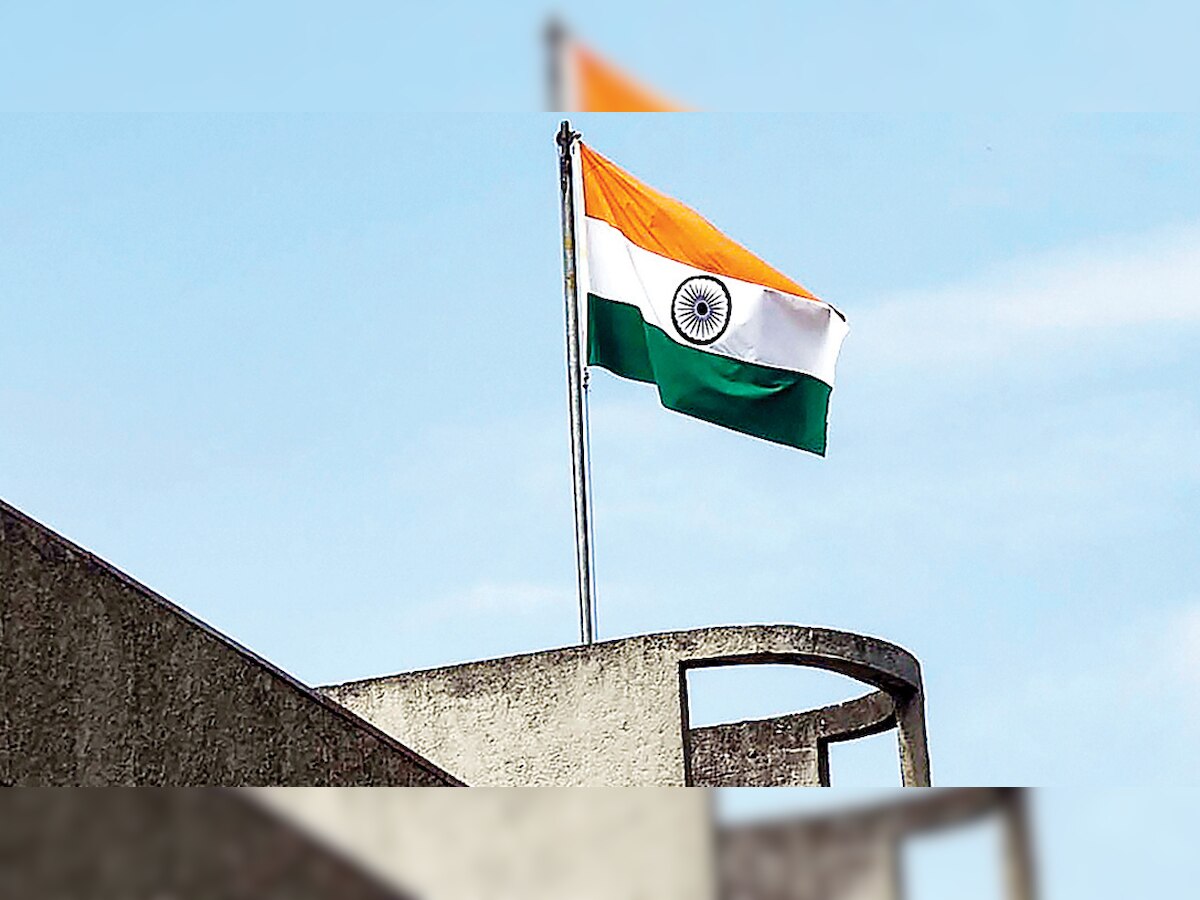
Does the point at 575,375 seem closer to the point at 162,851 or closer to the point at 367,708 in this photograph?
the point at 367,708

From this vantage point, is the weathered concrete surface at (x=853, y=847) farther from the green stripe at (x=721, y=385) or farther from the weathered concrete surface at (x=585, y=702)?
the green stripe at (x=721, y=385)

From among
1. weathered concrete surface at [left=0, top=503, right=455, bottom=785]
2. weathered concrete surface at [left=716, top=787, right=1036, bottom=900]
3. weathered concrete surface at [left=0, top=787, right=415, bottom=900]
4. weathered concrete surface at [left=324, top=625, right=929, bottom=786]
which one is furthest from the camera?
weathered concrete surface at [left=324, top=625, right=929, bottom=786]

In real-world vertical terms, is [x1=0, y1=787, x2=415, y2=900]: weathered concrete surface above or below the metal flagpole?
below

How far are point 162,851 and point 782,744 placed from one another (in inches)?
422

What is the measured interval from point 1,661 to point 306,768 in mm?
1796

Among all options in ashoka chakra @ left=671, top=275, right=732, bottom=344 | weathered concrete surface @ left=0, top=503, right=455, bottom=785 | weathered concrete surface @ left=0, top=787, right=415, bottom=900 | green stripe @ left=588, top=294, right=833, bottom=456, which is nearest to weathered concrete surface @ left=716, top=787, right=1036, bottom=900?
weathered concrete surface @ left=0, top=787, right=415, bottom=900

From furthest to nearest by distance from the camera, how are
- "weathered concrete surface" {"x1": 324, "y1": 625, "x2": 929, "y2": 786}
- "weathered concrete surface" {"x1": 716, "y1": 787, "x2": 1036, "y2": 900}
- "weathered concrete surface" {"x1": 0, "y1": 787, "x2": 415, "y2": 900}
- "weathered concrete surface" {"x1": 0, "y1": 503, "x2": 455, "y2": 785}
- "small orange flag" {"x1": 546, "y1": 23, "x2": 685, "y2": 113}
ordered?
"small orange flag" {"x1": 546, "y1": 23, "x2": 685, "y2": 113} → "weathered concrete surface" {"x1": 324, "y1": 625, "x2": 929, "y2": 786} → "weathered concrete surface" {"x1": 0, "y1": 503, "x2": 455, "y2": 785} → "weathered concrete surface" {"x1": 716, "y1": 787, "x2": 1036, "y2": 900} → "weathered concrete surface" {"x1": 0, "y1": 787, "x2": 415, "y2": 900}

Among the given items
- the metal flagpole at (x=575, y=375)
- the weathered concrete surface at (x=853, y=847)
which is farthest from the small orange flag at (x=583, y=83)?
the weathered concrete surface at (x=853, y=847)

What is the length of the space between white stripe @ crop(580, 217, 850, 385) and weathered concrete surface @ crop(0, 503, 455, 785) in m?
4.88

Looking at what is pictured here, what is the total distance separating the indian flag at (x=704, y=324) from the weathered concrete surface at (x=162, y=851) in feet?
33.4

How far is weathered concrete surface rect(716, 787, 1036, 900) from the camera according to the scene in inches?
Result: 74.9

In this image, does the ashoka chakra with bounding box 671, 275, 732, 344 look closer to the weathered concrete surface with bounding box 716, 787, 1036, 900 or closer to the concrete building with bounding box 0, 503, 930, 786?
the concrete building with bounding box 0, 503, 930, 786

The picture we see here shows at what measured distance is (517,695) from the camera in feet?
35.0

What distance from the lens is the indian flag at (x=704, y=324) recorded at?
39.6 ft
